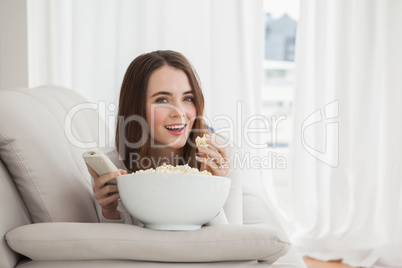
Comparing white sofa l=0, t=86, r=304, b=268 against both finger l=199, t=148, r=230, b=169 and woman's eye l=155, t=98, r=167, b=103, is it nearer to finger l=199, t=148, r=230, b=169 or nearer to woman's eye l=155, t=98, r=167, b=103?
finger l=199, t=148, r=230, b=169

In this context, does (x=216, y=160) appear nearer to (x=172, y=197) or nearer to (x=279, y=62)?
(x=172, y=197)

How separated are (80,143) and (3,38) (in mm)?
1911

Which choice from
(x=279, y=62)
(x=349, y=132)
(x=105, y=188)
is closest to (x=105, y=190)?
(x=105, y=188)

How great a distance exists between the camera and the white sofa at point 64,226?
1217mm

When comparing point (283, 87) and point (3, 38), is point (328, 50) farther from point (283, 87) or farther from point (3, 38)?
point (3, 38)

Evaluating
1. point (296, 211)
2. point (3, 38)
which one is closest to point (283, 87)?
point (296, 211)

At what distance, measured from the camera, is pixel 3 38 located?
11.4ft

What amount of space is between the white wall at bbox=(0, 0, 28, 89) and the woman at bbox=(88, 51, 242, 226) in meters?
1.83

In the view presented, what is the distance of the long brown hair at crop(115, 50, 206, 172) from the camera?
1.88 metres

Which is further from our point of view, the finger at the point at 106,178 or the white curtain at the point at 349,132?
the white curtain at the point at 349,132

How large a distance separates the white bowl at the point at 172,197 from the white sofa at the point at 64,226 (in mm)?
34

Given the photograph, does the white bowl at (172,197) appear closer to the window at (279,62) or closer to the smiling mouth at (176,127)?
the smiling mouth at (176,127)

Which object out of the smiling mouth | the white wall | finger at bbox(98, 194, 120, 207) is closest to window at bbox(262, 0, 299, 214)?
the white wall

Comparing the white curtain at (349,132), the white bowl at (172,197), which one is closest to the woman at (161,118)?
the white bowl at (172,197)
